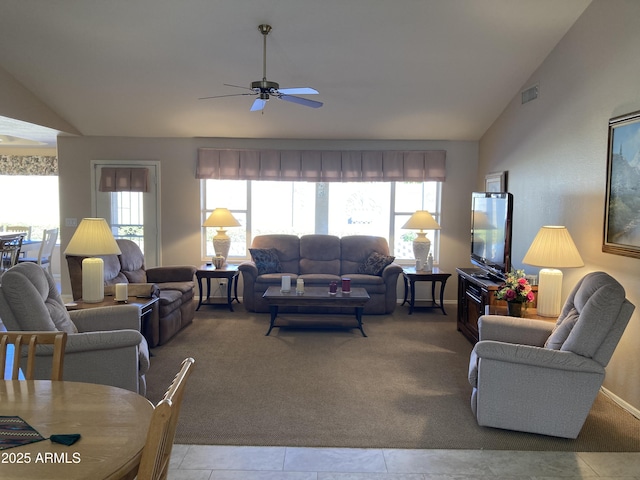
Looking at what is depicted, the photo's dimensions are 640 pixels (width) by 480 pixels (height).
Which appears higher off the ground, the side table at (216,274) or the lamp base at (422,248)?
the lamp base at (422,248)

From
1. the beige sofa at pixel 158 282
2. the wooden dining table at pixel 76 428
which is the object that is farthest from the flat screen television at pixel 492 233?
the wooden dining table at pixel 76 428

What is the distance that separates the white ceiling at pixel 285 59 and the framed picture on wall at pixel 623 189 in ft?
4.33

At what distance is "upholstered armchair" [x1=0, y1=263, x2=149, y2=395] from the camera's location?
3012mm

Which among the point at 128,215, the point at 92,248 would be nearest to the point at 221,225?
the point at 128,215

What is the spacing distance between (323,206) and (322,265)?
934 mm

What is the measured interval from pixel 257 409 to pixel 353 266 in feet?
11.5

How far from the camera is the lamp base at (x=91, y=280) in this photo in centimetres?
413

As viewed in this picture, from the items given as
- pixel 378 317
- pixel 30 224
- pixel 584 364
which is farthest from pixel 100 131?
pixel 584 364

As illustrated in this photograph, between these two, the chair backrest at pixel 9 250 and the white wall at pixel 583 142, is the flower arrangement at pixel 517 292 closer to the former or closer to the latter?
the white wall at pixel 583 142

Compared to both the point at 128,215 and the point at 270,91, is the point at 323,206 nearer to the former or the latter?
the point at 128,215

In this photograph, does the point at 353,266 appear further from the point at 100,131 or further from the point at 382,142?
the point at 100,131

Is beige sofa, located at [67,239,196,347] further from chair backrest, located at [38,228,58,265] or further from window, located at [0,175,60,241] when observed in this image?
window, located at [0,175,60,241]

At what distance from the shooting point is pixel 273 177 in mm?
6996

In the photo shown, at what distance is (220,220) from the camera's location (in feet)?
21.5
